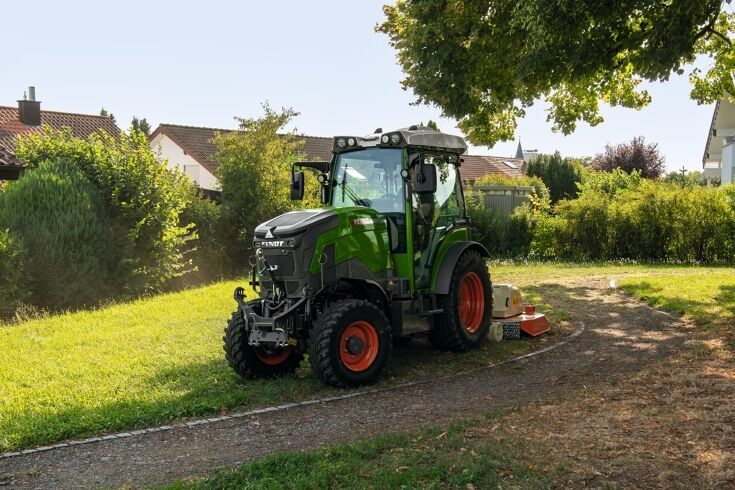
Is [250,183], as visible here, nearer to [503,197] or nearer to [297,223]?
[503,197]

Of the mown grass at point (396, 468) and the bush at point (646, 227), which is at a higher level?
A: the bush at point (646, 227)

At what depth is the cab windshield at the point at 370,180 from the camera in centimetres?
840

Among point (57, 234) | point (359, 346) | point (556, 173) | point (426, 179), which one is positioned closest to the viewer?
point (359, 346)

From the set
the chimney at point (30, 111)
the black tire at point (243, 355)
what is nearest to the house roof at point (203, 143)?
the chimney at point (30, 111)

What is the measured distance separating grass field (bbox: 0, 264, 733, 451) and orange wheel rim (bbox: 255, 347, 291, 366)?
0.27m

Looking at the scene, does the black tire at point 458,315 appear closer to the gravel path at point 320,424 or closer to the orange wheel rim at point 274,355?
the gravel path at point 320,424

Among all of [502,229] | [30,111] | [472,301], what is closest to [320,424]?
[472,301]

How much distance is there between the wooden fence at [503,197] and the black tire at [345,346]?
59.4 ft

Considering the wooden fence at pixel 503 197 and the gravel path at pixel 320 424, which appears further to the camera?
the wooden fence at pixel 503 197

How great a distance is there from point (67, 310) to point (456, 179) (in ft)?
29.1

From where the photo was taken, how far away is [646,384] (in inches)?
288

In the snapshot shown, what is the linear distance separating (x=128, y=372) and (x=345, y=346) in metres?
2.72

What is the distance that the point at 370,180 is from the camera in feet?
28.2

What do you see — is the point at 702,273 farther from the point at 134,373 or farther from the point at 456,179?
the point at 134,373
